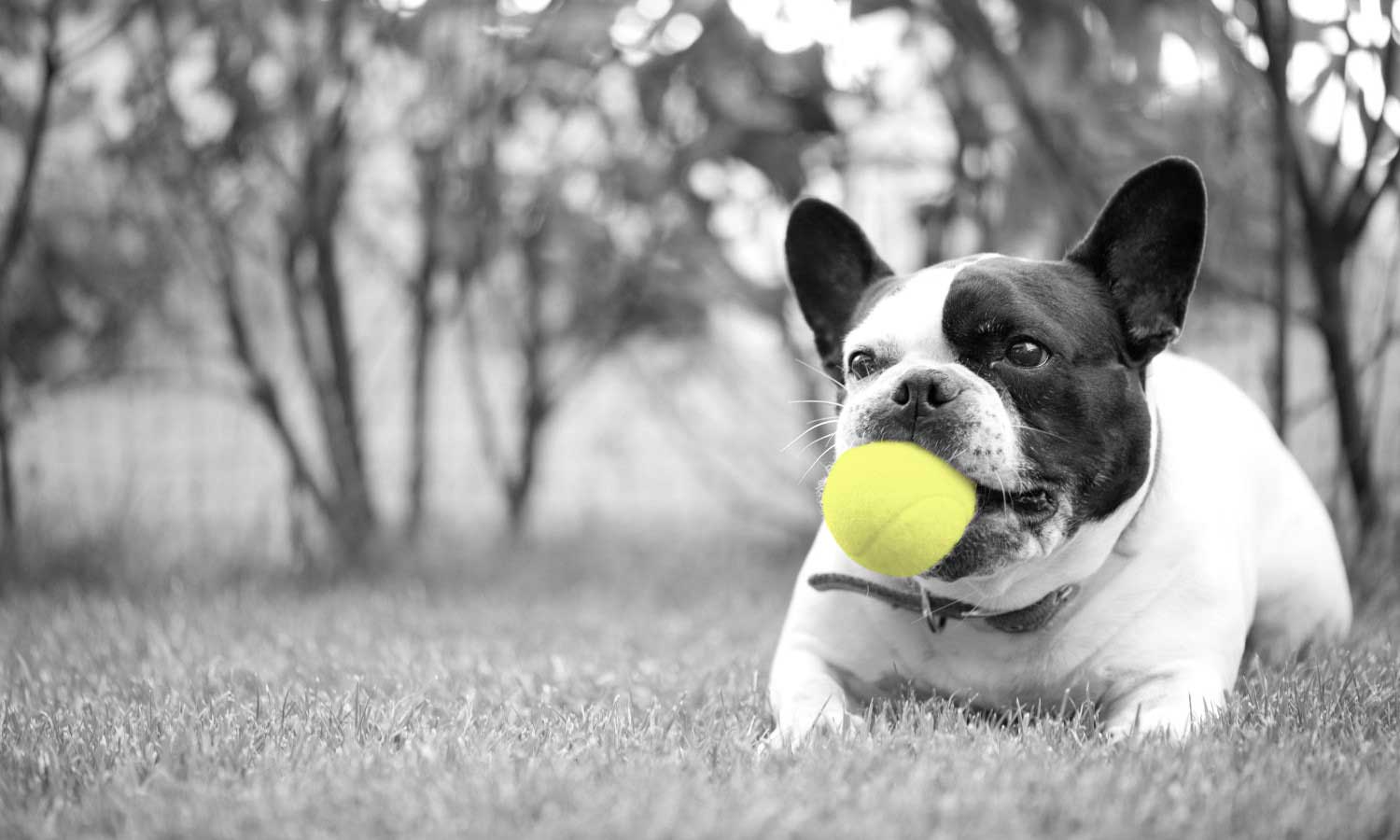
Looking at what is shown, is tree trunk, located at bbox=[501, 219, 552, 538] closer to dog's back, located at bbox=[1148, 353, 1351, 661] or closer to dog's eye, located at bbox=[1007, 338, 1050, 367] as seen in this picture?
dog's back, located at bbox=[1148, 353, 1351, 661]

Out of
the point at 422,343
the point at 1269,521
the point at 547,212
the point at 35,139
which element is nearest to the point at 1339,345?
the point at 1269,521

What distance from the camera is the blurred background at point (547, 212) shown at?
12.7 ft

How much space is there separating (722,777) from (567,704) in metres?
0.76

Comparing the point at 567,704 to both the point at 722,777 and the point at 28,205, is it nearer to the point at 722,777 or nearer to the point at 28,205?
the point at 722,777

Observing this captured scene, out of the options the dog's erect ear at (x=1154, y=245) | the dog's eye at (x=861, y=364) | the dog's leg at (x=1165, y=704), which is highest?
the dog's erect ear at (x=1154, y=245)

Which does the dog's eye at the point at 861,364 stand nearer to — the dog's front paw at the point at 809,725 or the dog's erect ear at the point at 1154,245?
the dog's erect ear at the point at 1154,245

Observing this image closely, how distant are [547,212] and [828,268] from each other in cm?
270

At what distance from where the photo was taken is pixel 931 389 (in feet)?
6.64

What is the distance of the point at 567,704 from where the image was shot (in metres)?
2.42

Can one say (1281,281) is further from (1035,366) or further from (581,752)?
(581,752)

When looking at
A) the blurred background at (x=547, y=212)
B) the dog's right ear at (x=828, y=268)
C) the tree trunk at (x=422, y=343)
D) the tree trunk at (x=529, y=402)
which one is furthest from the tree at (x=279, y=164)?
the dog's right ear at (x=828, y=268)

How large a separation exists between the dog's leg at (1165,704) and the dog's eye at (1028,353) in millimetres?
609

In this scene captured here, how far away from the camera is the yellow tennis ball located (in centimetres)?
192

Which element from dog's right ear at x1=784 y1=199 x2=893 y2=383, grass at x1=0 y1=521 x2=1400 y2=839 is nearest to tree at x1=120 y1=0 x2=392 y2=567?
grass at x1=0 y1=521 x2=1400 y2=839
